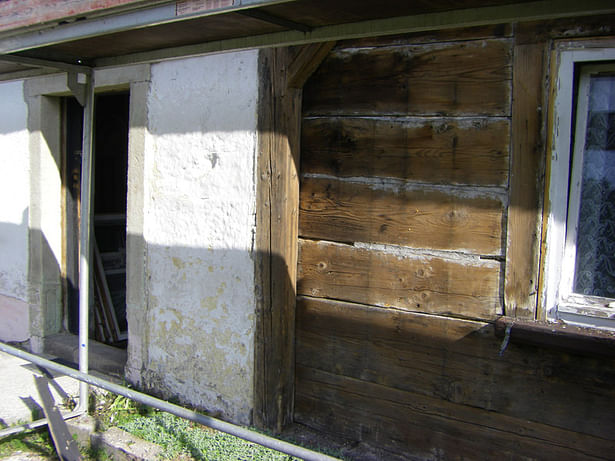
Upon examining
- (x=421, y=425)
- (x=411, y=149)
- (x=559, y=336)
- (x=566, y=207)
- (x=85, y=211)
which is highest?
(x=411, y=149)

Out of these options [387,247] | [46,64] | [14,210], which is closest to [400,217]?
[387,247]

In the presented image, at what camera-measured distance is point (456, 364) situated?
3059 mm

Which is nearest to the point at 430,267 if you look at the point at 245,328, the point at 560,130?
the point at 560,130

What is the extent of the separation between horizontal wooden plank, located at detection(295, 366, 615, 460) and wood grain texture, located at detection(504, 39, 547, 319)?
0.63 meters

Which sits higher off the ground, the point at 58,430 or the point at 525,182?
the point at 525,182

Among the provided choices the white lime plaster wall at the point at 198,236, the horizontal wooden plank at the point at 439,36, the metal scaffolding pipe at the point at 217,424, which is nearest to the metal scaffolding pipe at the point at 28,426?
the white lime plaster wall at the point at 198,236

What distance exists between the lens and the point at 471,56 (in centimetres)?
290

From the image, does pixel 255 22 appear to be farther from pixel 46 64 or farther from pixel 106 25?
pixel 46 64

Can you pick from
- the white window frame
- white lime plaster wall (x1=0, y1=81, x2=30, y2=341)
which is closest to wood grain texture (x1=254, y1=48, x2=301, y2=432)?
the white window frame

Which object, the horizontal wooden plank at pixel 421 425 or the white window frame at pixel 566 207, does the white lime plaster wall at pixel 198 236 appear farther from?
the white window frame at pixel 566 207

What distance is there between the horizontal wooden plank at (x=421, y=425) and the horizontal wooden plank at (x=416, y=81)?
1613 millimetres

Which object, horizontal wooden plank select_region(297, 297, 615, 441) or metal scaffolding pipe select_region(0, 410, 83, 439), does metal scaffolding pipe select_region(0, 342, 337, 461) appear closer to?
metal scaffolding pipe select_region(0, 410, 83, 439)

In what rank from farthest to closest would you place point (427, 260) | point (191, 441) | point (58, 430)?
point (191, 441) < point (58, 430) < point (427, 260)

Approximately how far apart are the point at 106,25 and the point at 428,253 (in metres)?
1.95
